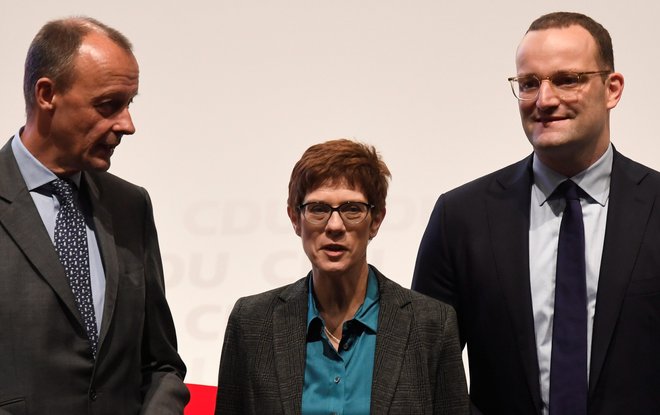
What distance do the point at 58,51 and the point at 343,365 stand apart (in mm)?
945

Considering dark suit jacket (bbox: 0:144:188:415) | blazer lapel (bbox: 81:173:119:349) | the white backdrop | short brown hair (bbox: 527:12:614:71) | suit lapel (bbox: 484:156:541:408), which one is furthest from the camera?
the white backdrop

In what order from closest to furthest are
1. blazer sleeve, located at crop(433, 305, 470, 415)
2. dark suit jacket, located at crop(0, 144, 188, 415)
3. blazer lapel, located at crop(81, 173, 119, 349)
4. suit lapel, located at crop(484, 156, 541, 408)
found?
dark suit jacket, located at crop(0, 144, 188, 415)
blazer lapel, located at crop(81, 173, 119, 349)
blazer sleeve, located at crop(433, 305, 470, 415)
suit lapel, located at crop(484, 156, 541, 408)

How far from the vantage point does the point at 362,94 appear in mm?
3980

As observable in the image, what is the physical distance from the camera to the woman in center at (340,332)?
247 centimetres

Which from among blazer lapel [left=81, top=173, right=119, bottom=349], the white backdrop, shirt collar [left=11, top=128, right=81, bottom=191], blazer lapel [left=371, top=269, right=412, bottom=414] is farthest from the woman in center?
the white backdrop

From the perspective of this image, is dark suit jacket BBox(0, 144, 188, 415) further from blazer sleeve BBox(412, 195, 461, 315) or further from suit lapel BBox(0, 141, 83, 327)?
blazer sleeve BBox(412, 195, 461, 315)

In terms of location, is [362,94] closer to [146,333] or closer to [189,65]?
[189,65]

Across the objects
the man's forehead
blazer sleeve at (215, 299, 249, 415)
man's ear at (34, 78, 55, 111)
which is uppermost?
the man's forehead

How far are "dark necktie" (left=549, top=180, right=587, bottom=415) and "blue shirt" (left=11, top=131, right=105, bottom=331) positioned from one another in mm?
1059

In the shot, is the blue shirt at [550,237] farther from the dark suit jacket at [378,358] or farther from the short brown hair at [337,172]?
the short brown hair at [337,172]

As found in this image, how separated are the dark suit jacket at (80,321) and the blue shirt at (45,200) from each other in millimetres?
22

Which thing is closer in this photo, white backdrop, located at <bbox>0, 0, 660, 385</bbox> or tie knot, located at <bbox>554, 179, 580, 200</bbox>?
tie knot, located at <bbox>554, 179, 580, 200</bbox>

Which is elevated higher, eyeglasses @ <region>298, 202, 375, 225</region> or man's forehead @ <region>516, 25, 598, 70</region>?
man's forehead @ <region>516, 25, 598, 70</region>

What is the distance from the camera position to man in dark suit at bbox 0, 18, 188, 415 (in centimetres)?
228
